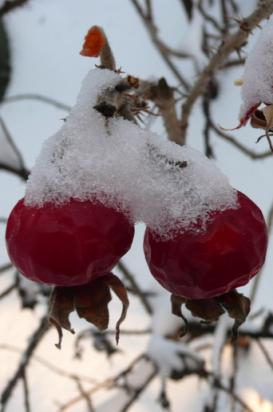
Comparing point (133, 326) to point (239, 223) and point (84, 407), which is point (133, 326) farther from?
point (239, 223)

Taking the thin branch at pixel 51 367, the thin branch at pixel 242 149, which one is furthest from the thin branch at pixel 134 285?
the thin branch at pixel 242 149

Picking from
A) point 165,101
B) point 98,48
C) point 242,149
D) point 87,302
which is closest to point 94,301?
point 87,302

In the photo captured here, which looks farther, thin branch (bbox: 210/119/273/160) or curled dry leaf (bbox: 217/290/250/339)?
thin branch (bbox: 210/119/273/160)

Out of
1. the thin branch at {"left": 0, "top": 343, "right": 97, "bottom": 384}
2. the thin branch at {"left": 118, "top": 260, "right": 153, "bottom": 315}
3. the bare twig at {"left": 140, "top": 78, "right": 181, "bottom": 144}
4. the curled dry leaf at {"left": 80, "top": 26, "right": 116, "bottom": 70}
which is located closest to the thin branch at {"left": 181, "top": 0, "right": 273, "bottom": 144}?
the bare twig at {"left": 140, "top": 78, "right": 181, "bottom": 144}

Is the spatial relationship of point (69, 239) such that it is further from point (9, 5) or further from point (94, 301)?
point (9, 5)

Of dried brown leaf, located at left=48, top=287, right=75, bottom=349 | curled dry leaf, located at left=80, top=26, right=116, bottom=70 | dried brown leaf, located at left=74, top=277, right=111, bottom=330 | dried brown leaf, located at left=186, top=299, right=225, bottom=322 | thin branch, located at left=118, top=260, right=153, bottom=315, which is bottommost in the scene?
thin branch, located at left=118, top=260, right=153, bottom=315

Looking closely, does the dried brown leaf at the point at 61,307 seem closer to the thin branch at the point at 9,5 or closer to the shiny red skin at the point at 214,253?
the shiny red skin at the point at 214,253

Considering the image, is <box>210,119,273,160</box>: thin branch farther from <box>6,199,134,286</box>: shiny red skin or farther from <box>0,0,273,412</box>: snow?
<box>6,199,134,286</box>: shiny red skin
